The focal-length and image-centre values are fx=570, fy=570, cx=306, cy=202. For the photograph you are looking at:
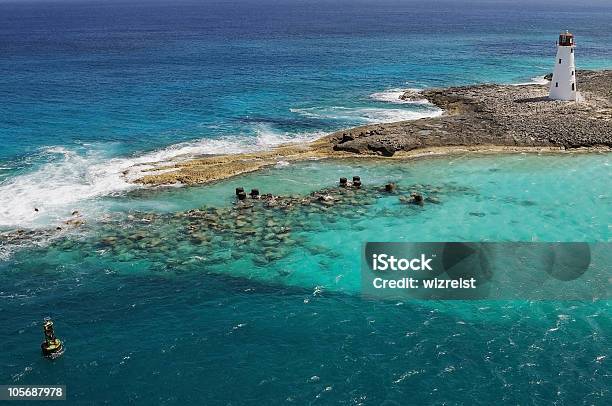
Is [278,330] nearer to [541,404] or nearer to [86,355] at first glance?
[86,355]

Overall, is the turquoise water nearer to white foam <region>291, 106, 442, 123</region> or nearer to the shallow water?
white foam <region>291, 106, 442, 123</region>

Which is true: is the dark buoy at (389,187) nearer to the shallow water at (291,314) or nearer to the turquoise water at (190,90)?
the shallow water at (291,314)

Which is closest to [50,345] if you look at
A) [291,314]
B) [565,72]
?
[291,314]

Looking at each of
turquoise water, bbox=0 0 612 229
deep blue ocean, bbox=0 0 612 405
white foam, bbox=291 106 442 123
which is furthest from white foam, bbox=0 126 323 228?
white foam, bbox=291 106 442 123

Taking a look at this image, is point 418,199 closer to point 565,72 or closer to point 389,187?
point 389,187

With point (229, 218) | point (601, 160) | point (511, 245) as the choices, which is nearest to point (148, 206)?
point (229, 218)
